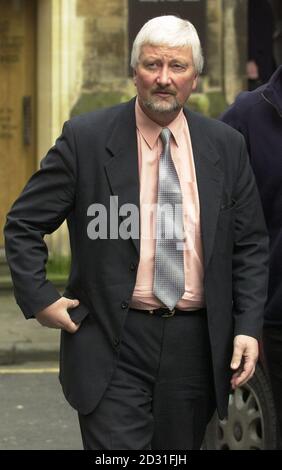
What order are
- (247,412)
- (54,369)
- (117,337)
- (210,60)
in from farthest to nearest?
1. (210,60)
2. (54,369)
3. (247,412)
4. (117,337)

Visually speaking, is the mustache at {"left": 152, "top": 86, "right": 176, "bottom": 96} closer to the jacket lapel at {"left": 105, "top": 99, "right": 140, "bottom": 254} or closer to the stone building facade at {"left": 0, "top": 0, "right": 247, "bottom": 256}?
the jacket lapel at {"left": 105, "top": 99, "right": 140, "bottom": 254}


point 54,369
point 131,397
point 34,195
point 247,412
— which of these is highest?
point 34,195

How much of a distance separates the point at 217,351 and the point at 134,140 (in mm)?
717

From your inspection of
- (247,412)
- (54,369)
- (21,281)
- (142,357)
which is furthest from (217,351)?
(54,369)

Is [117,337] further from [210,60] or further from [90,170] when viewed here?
[210,60]

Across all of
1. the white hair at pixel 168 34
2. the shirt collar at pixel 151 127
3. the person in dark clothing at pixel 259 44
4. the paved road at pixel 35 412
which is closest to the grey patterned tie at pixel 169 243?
the shirt collar at pixel 151 127

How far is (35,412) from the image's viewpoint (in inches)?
303

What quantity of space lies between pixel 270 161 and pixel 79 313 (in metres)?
0.91

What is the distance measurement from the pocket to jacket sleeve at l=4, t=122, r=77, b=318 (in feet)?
0.22

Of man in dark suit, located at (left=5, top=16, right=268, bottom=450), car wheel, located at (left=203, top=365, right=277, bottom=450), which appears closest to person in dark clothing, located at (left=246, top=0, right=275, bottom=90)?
car wheel, located at (left=203, top=365, right=277, bottom=450)

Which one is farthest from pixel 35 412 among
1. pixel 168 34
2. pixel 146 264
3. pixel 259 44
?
pixel 259 44

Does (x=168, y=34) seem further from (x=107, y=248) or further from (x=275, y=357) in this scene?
(x=275, y=357)

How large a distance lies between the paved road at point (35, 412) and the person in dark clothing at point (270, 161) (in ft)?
8.28

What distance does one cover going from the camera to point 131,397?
406cm
